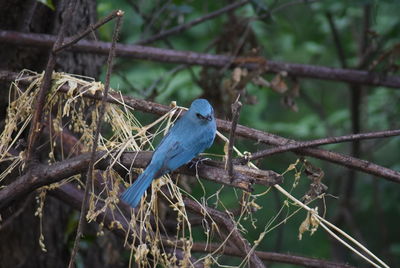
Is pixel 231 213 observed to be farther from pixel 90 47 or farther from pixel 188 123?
pixel 90 47

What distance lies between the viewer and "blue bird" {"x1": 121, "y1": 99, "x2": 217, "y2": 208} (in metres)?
2.25

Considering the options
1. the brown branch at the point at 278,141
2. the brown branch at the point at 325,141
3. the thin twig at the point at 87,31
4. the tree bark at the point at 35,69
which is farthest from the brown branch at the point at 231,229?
the tree bark at the point at 35,69

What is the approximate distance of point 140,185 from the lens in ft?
7.39

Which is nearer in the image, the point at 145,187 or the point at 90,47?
the point at 145,187

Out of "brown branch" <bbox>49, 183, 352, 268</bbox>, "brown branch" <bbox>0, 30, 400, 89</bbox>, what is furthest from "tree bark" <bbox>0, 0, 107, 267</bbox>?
"brown branch" <bbox>49, 183, 352, 268</bbox>

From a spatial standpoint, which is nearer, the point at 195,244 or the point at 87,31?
the point at 87,31

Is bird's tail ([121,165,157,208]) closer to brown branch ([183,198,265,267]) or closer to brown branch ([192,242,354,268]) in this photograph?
brown branch ([183,198,265,267])

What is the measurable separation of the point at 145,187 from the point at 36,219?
1.65 metres

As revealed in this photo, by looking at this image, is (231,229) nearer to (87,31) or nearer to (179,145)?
(179,145)

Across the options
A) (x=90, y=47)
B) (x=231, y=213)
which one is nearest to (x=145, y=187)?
(x=231, y=213)

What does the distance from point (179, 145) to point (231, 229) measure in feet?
1.35

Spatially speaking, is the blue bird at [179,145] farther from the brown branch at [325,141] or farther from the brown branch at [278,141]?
the brown branch at [325,141]

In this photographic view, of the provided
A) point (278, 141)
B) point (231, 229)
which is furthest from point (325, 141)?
point (231, 229)

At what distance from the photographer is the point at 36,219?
3.70 m
